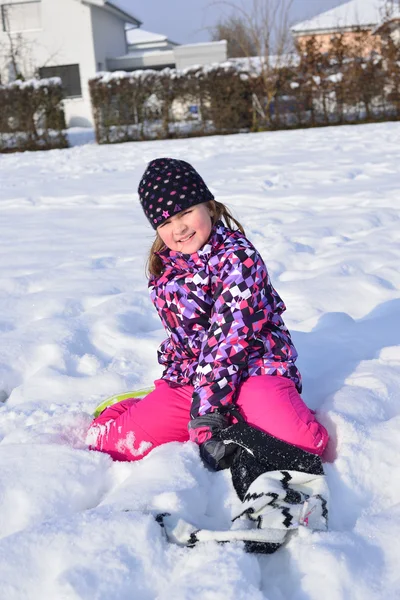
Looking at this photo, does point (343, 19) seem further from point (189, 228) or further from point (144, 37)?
point (189, 228)

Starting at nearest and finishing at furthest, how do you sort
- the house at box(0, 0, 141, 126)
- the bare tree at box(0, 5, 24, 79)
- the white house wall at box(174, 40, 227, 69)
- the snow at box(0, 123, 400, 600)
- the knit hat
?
the snow at box(0, 123, 400, 600) < the knit hat < the house at box(0, 0, 141, 126) < the bare tree at box(0, 5, 24, 79) < the white house wall at box(174, 40, 227, 69)

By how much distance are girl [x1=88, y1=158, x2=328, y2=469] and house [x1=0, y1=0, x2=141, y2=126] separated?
72.9ft

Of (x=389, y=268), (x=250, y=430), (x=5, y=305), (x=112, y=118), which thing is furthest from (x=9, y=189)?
(x=112, y=118)

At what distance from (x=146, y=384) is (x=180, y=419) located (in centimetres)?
53

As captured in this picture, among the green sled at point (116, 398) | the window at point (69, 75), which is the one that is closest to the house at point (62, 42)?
the window at point (69, 75)

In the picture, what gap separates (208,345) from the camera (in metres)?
2.05

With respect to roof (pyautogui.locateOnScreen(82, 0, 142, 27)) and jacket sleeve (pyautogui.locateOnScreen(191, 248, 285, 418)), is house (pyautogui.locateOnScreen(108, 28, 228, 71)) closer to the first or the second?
roof (pyautogui.locateOnScreen(82, 0, 142, 27))

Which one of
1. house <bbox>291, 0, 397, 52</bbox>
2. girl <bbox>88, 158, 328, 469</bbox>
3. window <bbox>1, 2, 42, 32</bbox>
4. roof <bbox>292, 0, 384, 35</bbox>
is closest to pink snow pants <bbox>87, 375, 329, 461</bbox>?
girl <bbox>88, 158, 328, 469</bbox>

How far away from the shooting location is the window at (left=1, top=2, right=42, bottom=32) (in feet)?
78.9

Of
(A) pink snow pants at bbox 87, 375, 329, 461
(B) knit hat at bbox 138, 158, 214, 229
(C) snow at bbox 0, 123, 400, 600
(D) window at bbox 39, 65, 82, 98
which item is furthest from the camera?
(D) window at bbox 39, 65, 82, 98

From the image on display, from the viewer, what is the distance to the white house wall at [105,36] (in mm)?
23594

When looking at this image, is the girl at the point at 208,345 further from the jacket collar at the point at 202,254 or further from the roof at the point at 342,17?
the roof at the point at 342,17

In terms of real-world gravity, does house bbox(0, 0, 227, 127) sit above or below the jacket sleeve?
above

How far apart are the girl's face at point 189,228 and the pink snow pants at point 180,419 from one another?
17.7 inches
